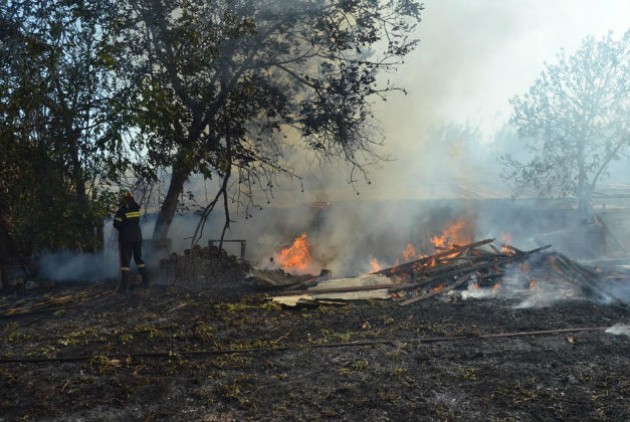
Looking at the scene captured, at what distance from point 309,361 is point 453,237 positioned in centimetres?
1359

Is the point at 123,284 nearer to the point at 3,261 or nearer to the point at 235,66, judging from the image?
the point at 3,261

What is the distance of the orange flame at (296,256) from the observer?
16.3 m

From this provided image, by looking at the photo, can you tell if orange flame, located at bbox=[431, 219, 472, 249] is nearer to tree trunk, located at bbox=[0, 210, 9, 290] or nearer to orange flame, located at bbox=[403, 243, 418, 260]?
orange flame, located at bbox=[403, 243, 418, 260]

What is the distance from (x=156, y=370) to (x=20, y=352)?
2088mm

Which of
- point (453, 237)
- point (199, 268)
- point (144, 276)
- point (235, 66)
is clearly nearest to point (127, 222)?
point (144, 276)

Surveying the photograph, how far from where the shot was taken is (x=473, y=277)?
11.4 m

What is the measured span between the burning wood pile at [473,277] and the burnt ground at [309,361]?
3.08 feet

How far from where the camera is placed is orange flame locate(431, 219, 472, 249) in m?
18.1

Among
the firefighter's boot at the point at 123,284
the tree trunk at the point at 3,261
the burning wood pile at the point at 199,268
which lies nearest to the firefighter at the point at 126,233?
the firefighter's boot at the point at 123,284

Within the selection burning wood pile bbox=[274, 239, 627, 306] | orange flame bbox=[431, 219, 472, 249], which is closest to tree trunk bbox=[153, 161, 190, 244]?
burning wood pile bbox=[274, 239, 627, 306]

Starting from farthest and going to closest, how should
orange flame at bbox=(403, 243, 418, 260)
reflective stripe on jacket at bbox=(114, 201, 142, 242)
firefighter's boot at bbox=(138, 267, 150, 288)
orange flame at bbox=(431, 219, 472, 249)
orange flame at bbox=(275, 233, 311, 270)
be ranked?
orange flame at bbox=(403, 243, 418, 260) < orange flame at bbox=(431, 219, 472, 249) < orange flame at bbox=(275, 233, 311, 270) < firefighter's boot at bbox=(138, 267, 150, 288) < reflective stripe on jacket at bbox=(114, 201, 142, 242)

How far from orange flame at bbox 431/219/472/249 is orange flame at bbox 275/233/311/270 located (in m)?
4.50

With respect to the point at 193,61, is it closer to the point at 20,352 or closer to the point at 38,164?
the point at 38,164

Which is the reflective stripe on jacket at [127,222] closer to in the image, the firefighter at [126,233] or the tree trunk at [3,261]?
the firefighter at [126,233]
